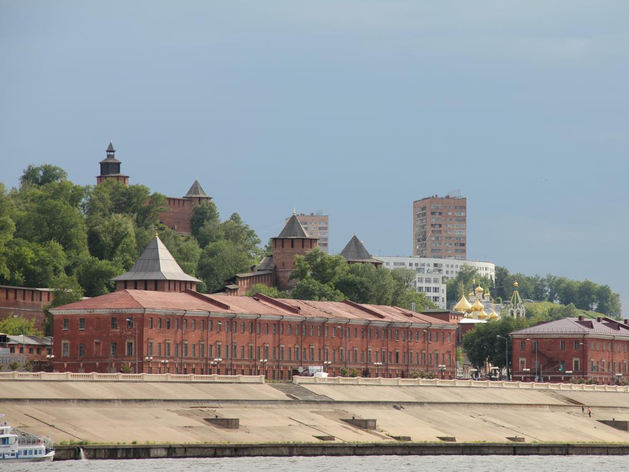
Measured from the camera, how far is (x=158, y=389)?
11675cm

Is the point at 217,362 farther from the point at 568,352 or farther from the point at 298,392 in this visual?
the point at 568,352

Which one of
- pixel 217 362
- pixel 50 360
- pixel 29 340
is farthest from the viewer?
pixel 29 340

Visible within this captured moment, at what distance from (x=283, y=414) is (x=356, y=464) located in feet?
57.4

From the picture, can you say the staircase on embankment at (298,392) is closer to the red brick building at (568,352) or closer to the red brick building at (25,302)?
the red brick building at (25,302)

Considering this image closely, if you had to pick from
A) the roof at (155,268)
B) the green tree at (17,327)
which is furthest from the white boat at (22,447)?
the roof at (155,268)

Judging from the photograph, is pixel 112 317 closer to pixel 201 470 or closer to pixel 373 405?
pixel 373 405

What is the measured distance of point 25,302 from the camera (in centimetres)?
17388

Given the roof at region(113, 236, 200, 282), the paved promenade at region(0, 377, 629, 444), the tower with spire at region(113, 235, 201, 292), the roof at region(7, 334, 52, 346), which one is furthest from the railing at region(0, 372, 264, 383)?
the roof at region(113, 236, 200, 282)

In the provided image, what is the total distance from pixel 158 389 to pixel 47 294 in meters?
63.2

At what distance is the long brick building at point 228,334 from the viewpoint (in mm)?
142000

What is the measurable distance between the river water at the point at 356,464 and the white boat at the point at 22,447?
0.49 meters

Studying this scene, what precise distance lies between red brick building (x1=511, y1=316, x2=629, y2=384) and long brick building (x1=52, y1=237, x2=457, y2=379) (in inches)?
316

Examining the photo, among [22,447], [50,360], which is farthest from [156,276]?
[22,447]

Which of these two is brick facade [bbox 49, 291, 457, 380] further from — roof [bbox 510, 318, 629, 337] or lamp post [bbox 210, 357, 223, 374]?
roof [bbox 510, 318, 629, 337]
